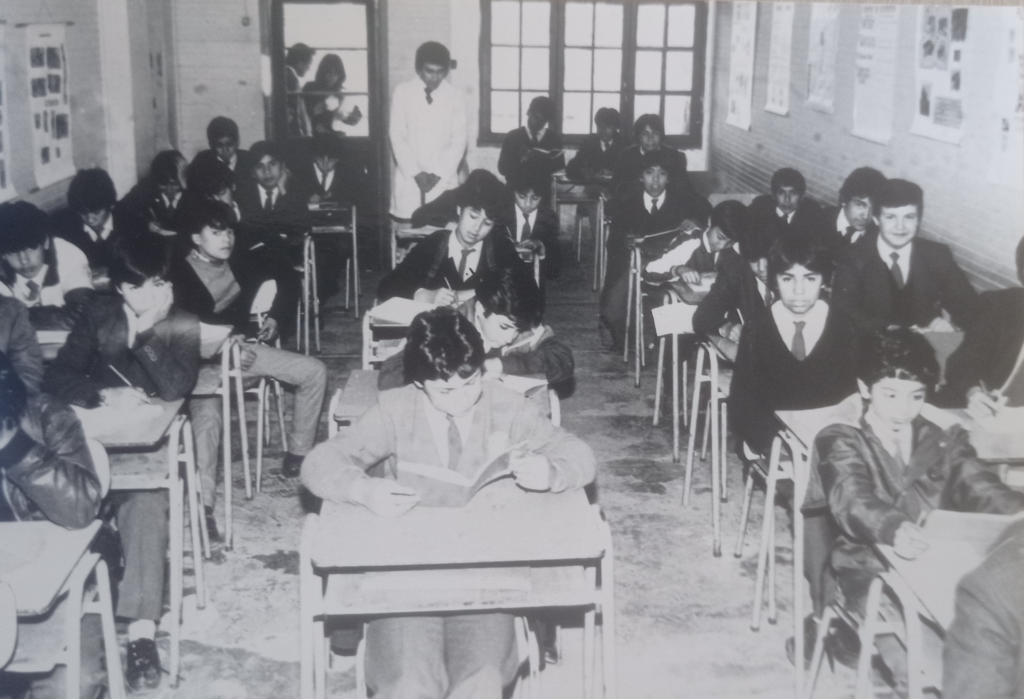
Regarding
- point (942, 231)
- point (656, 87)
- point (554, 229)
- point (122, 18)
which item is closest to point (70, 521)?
point (942, 231)

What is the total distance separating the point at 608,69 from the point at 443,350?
450 cm

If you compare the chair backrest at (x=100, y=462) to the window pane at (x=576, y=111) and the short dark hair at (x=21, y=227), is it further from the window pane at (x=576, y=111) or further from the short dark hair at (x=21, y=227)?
the window pane at (x=576, y=111)

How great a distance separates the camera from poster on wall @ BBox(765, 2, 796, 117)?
4.73 meters

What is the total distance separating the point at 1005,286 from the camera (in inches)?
106

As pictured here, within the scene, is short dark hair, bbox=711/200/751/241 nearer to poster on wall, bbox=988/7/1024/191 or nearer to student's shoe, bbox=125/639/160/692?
poster on wall, bbox=988/7/1024/191

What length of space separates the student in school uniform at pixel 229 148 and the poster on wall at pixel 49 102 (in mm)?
1366

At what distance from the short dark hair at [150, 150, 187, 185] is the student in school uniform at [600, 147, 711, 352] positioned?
2.24 metres

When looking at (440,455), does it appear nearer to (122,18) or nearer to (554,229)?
(122,18)

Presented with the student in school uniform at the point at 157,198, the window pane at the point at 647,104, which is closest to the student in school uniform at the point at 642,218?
the window pane at the point at 647,104

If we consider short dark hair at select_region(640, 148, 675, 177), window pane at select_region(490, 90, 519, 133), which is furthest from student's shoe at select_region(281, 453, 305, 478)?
window pane at select_region(490, 90, 519, 133)

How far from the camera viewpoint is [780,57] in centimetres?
501

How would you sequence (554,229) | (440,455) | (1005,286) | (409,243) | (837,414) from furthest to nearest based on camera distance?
(554,229) → (409,243) → (1005,286) → (837,414) → (440,455)

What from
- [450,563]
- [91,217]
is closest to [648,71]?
[91,217]

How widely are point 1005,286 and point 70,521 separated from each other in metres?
2.38
